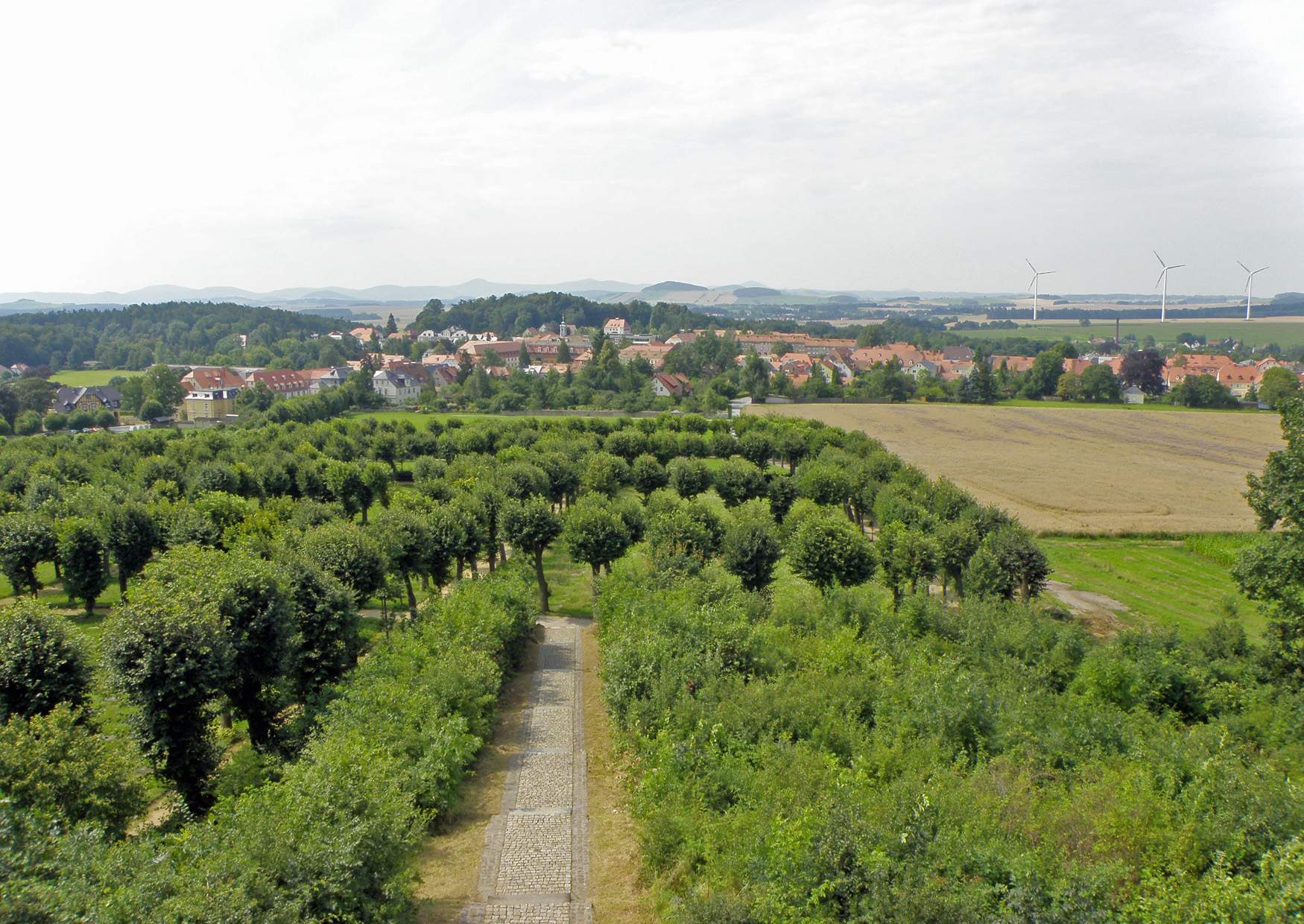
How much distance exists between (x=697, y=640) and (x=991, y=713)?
785cm

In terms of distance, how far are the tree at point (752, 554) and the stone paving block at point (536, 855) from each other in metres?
18.4

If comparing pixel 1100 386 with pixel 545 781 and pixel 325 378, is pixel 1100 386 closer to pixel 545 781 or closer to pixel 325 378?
pixel 545 781

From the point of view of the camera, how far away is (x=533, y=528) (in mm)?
35156

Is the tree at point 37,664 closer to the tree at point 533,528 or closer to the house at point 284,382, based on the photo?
the tree at point 533,528

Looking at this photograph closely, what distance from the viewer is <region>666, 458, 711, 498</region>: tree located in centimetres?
5088

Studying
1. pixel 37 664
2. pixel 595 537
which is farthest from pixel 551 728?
pixel 595 537

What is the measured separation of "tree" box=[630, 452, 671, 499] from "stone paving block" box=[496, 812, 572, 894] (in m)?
35.8

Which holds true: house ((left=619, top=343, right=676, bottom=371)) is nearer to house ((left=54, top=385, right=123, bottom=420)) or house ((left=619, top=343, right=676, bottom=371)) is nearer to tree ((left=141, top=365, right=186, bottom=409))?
tree ((left=141, top=365, right=186, bottom=409))

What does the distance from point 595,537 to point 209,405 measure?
317 ft

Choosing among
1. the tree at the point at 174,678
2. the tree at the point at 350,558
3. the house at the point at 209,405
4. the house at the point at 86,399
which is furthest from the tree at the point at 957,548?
the house at the point at 86,399

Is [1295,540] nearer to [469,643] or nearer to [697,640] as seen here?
[697,640]

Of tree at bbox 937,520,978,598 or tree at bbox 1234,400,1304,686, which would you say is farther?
tree at bbox 937,520,978,598

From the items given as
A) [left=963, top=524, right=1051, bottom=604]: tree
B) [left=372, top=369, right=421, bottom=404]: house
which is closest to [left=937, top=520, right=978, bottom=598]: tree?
[left=963, top=524, right=1051, bottom=604]: tree

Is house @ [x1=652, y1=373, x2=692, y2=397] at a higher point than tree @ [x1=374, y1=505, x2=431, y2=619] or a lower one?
higher
